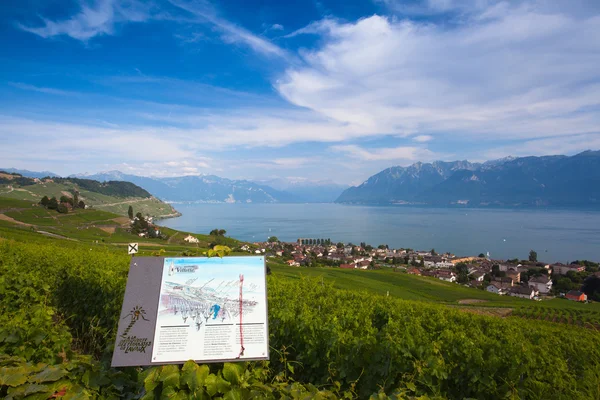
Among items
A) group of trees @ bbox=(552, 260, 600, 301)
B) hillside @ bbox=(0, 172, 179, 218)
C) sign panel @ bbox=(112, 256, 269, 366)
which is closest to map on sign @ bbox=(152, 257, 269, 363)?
sign panel @ bbox=(112, 256, 269, 366)

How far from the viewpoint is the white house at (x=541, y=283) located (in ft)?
189

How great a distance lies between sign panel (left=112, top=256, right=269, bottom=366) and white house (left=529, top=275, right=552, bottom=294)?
69.3 meters

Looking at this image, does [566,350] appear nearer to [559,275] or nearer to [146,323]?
[146,323]

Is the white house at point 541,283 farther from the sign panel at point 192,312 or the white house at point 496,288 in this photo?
the sign panel at point 192,312

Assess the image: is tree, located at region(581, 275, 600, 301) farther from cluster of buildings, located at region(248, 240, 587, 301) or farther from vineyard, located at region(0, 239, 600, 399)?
vineyard, located at region(0, 239, 600, 399)

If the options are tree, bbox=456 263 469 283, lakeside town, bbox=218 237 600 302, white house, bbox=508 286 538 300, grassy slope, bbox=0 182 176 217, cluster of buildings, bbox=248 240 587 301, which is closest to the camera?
white house, bbox=508 286 538 300

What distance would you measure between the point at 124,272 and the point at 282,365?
4.48 metres

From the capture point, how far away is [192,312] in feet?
11.1

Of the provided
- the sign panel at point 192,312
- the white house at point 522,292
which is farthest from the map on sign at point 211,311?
the white house at point 522,292

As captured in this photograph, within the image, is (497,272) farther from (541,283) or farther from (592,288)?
(592,288)

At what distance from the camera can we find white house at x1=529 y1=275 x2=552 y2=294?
189ft

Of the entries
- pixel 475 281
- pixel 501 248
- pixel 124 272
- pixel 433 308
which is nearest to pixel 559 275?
pixel 475 281

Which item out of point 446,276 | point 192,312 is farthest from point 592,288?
point 192,312

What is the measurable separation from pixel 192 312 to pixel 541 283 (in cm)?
7277
